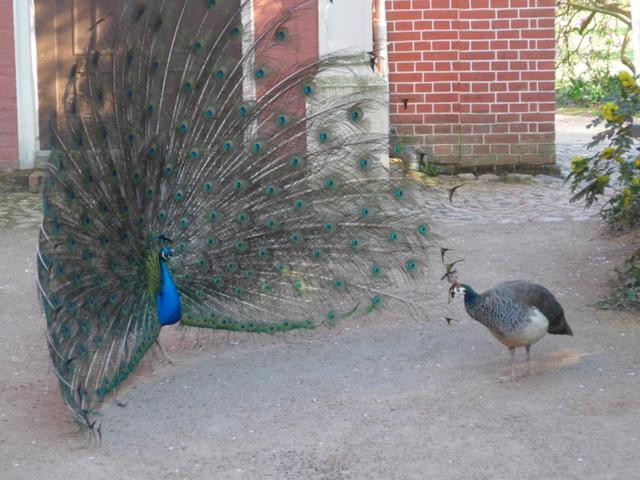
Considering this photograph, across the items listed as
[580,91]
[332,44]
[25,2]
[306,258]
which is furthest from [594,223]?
[580,91]

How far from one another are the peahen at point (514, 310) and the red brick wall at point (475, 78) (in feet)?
24.3

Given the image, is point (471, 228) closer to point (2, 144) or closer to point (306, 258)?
point (306, 258)

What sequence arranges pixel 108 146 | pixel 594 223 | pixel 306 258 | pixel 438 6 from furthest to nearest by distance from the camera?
pixel 438 6 < pixel 594 223 < pixel 306 258 < pixel 108 146

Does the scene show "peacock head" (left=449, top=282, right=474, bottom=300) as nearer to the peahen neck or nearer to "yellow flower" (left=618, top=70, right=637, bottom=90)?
the peahen neck

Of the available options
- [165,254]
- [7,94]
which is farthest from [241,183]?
[7,94]

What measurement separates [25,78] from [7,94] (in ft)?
0.96

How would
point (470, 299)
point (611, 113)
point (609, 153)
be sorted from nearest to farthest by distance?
point (470, 299), point (611, 113), point (609, 153)

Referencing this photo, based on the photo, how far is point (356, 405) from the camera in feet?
19.6

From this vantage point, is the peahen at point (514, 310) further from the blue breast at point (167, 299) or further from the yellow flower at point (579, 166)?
the yellow flower at point (579, 166)

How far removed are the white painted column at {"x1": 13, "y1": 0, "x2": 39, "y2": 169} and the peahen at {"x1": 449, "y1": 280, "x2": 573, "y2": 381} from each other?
25.6ft

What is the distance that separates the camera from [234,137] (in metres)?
6.45

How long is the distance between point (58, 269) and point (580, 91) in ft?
65.5

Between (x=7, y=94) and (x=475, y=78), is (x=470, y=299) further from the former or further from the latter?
(x=7, y=94)

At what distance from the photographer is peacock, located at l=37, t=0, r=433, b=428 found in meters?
6.20
